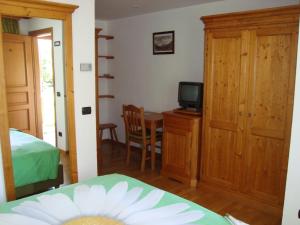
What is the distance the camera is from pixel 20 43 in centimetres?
268

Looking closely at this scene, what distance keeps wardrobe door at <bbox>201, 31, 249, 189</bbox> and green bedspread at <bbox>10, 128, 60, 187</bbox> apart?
1.81 metres

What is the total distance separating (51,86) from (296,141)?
2354 mm

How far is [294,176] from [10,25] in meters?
2.81

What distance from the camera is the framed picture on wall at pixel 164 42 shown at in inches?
173

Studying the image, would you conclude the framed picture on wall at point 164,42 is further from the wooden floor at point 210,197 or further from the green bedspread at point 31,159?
the green bedspread at point 31,159

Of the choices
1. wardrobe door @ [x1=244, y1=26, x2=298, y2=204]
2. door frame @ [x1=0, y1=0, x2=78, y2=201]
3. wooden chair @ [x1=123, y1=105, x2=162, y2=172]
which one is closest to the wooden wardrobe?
wardrobe door @ [x1=244, y1=26, x2=298, y2=204]

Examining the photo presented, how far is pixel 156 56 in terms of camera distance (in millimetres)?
4711

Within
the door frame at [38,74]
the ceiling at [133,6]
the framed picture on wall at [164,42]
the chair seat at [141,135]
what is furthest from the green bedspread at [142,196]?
the framed picture on wall at [164,42]

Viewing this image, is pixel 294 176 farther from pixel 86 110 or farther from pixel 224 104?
pixel 86 110

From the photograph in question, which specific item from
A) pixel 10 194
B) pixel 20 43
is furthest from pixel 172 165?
pixel 20 43

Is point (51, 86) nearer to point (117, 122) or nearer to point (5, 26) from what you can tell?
point (5, 26)

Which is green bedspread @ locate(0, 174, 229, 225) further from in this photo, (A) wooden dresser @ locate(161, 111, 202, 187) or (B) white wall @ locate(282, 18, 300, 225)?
(A) wooden dresser @ locate(161, 111, 202, 187)

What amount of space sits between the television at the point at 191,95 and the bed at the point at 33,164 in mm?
1775

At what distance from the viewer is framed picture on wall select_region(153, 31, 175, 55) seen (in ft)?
14.5
